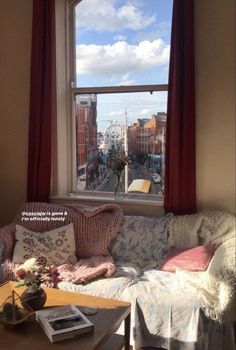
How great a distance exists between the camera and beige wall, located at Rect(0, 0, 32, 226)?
8.98 feet

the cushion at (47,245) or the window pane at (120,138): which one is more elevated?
the window pane at (120,138)

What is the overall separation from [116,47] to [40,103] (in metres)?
0.72

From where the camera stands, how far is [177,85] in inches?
73.4

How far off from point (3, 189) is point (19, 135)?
0.47 meters

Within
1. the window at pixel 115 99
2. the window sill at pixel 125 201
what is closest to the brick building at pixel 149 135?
the window at pixel 115 99

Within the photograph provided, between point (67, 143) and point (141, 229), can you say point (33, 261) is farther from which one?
point (67, 143)

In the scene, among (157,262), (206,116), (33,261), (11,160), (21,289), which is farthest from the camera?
(11,160)

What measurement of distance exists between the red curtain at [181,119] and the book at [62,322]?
0.79 m

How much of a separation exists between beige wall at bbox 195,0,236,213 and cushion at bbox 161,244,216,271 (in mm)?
526

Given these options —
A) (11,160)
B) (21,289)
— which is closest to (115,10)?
(11,160)

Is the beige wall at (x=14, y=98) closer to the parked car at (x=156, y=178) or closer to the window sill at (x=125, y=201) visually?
the window sill at (x=125, y=201)

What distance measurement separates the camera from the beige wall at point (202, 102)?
0.87m
